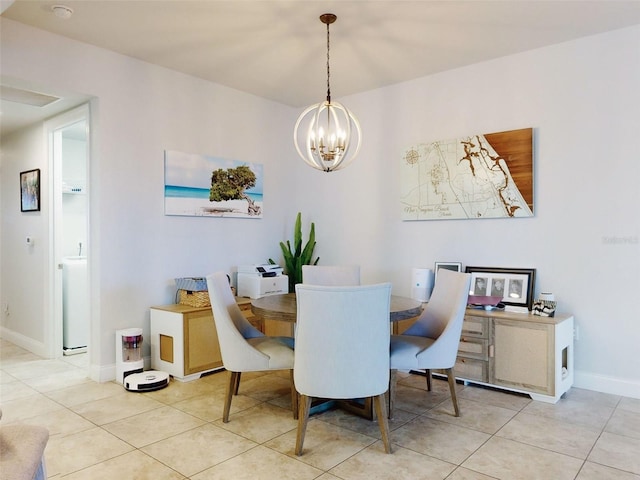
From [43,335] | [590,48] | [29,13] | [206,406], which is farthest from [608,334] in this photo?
[43,335]

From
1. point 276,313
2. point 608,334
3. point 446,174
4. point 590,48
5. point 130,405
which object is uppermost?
point 590,48

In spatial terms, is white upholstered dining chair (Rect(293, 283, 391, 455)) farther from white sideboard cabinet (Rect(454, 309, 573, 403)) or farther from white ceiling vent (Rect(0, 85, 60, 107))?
white ceiling vent (Rect(0, 85, 60, 107))

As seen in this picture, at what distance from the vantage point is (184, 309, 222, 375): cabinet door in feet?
11.6

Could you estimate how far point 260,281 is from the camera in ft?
13.7

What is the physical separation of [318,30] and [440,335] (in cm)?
231

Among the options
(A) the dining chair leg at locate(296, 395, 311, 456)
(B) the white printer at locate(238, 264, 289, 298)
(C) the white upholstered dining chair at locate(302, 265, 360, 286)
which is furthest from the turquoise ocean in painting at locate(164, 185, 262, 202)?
(A) the dining chair leg at locate(296, 395, 311, 456)

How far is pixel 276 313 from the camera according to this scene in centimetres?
255

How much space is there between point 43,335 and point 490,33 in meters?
4.84

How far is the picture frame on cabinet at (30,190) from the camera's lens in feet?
14.8

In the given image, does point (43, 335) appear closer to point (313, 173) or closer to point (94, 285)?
point (94, 285)

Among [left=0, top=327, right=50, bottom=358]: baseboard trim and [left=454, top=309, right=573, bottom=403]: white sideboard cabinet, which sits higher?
[left=454, top=309, right=573, bottom=403]: white sideboard cabinet

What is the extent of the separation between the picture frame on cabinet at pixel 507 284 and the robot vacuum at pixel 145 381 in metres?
2.61

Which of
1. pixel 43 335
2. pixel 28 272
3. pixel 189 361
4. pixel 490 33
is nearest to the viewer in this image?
pixel 490 33

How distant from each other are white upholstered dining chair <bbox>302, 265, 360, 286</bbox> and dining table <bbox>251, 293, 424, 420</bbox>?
44 cm
